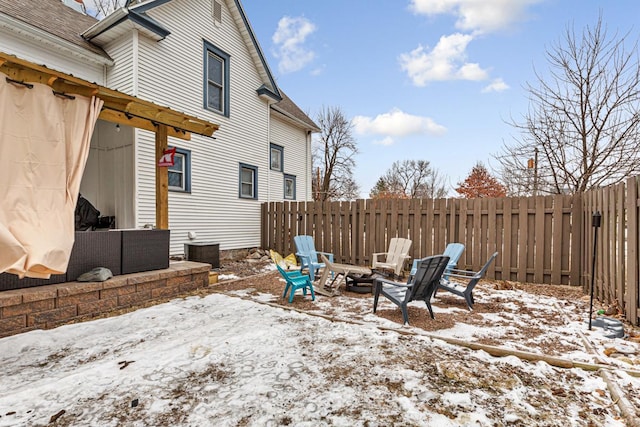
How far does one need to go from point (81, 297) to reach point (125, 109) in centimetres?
267

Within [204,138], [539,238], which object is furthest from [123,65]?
[539,238]

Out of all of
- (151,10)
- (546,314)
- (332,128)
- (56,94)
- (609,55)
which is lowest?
(546,314)

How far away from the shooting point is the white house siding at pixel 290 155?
458 inches

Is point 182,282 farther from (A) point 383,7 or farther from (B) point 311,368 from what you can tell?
(A) point 383,7

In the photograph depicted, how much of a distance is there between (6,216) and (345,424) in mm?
3644

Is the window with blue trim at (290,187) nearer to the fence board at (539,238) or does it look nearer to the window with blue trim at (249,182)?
the window with blue trim at (249,182)

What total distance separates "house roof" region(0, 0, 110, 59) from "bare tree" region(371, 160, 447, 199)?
27693 mm

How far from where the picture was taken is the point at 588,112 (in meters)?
7.48

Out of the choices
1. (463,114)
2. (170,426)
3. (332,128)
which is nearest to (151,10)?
(170,426)

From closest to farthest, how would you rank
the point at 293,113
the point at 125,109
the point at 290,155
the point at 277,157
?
the point at 125,109 → the point at 277,157 → the point at 290,155 → the point at 293,113

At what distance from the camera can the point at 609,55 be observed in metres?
7.10

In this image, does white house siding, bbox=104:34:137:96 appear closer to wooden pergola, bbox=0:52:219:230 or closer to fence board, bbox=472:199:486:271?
wooden pergola, bbox=0:52:219:230

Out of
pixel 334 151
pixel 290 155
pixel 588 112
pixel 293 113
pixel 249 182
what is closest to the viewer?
pixel 588 112

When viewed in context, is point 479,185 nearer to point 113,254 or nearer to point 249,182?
point 249,182
